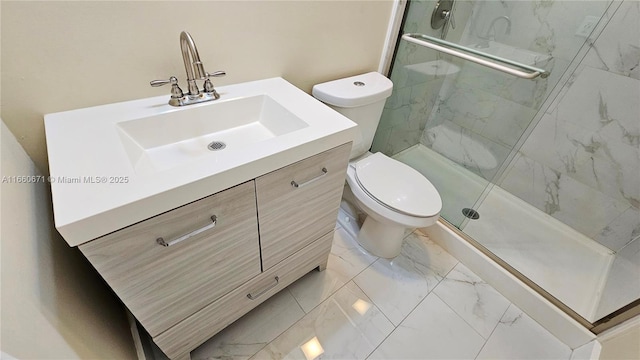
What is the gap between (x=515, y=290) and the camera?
1.28 meters

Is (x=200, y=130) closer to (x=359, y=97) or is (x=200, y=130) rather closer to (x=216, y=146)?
(x=216, y=146)

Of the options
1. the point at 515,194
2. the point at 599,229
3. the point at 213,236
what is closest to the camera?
the point at 213,236

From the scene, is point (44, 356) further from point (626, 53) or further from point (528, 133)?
point (626, 53)

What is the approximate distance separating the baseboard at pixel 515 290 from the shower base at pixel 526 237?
7cm

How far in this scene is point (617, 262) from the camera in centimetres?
138

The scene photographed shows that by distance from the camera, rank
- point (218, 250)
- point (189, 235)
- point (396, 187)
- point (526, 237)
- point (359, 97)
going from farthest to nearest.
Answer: point (526, 237) < point (396, 187) < point (359, 97) < point (218, 250) < point (189, 235)

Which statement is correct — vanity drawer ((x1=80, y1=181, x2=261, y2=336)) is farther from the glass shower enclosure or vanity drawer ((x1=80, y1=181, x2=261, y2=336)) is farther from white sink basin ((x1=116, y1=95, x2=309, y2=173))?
the glass shower enclosure

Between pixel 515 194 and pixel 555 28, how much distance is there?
3.16 feet

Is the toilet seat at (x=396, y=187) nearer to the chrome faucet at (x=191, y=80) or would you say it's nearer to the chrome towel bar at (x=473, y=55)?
the chrome towel bar at (x=473, y=55)

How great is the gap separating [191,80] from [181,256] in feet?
1.71

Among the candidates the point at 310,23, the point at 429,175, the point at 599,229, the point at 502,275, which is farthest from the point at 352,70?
the point at 599,229

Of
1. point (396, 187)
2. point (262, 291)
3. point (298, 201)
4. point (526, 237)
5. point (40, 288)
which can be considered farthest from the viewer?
point (526, 237)

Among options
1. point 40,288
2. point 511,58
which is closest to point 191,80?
point 40,288

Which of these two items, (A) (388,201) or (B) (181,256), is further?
(A) (388,201)
